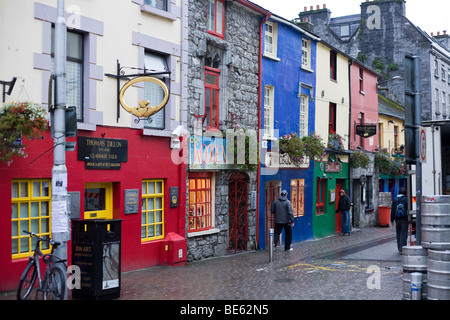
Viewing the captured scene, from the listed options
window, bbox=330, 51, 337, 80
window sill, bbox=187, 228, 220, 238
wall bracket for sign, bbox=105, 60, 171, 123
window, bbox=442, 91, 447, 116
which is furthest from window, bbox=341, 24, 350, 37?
Result: wall bracket for sign, bbox=105, 60, 171, 123

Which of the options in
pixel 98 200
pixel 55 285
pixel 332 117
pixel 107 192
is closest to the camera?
pixel 55 285

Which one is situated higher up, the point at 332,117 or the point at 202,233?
the point at 332,117

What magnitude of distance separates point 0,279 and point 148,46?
646 cm

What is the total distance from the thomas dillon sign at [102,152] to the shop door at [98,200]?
22.2 inches

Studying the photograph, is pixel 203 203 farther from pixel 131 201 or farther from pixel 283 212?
pixel 131 201

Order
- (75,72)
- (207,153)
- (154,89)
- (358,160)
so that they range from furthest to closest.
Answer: (358,160)
(207,153)
(154,89)
(75,72)

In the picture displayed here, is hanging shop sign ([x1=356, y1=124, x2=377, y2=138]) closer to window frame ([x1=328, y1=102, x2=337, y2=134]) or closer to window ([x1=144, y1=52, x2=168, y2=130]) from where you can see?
window frame ([x1=328, y1=102, x2=337, y2=134])

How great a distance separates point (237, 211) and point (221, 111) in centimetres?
316

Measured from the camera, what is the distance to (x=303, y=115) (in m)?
22.0

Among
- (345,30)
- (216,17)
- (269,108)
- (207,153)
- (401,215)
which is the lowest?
(401,215)

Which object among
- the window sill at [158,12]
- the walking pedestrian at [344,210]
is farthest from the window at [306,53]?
the window sill at [158,12]

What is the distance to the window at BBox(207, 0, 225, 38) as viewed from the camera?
16.4 m

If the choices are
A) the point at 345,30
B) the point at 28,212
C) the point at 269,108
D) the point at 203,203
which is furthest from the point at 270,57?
the point at 345,30

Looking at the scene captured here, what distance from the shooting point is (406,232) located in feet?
53.3
